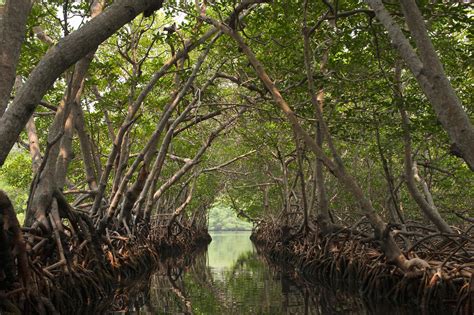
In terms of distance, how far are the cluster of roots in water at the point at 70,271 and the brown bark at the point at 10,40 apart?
6.55ft

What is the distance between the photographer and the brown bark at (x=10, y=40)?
351 cm

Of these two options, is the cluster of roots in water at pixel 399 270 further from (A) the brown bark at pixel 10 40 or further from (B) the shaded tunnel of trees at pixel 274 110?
(A) the brown bark at pixel 10 40

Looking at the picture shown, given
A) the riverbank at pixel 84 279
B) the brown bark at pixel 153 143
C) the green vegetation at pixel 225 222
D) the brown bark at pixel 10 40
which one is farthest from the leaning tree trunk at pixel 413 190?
the green vegetation at pixel 225 222

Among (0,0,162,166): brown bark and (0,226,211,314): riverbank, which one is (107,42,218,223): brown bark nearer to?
(0,226,211,314): riverbank

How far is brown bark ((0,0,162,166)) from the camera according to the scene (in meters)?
3.34

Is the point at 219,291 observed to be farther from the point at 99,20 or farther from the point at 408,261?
the point at 99,20

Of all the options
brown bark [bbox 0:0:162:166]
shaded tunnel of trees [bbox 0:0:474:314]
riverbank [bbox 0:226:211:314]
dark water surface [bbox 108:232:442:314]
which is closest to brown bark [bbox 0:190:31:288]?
shaded tunnel of trees [bbox 0:0:474:314]

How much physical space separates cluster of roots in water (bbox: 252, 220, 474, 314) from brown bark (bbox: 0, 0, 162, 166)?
404 centimetres

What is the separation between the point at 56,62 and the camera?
3508mm

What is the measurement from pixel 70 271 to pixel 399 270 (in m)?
4.44

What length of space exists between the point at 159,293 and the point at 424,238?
4.18 meters

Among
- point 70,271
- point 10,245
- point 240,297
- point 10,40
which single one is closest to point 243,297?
point 240,297

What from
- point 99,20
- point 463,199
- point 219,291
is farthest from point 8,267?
point 463,199

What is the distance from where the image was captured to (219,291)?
823 cm
